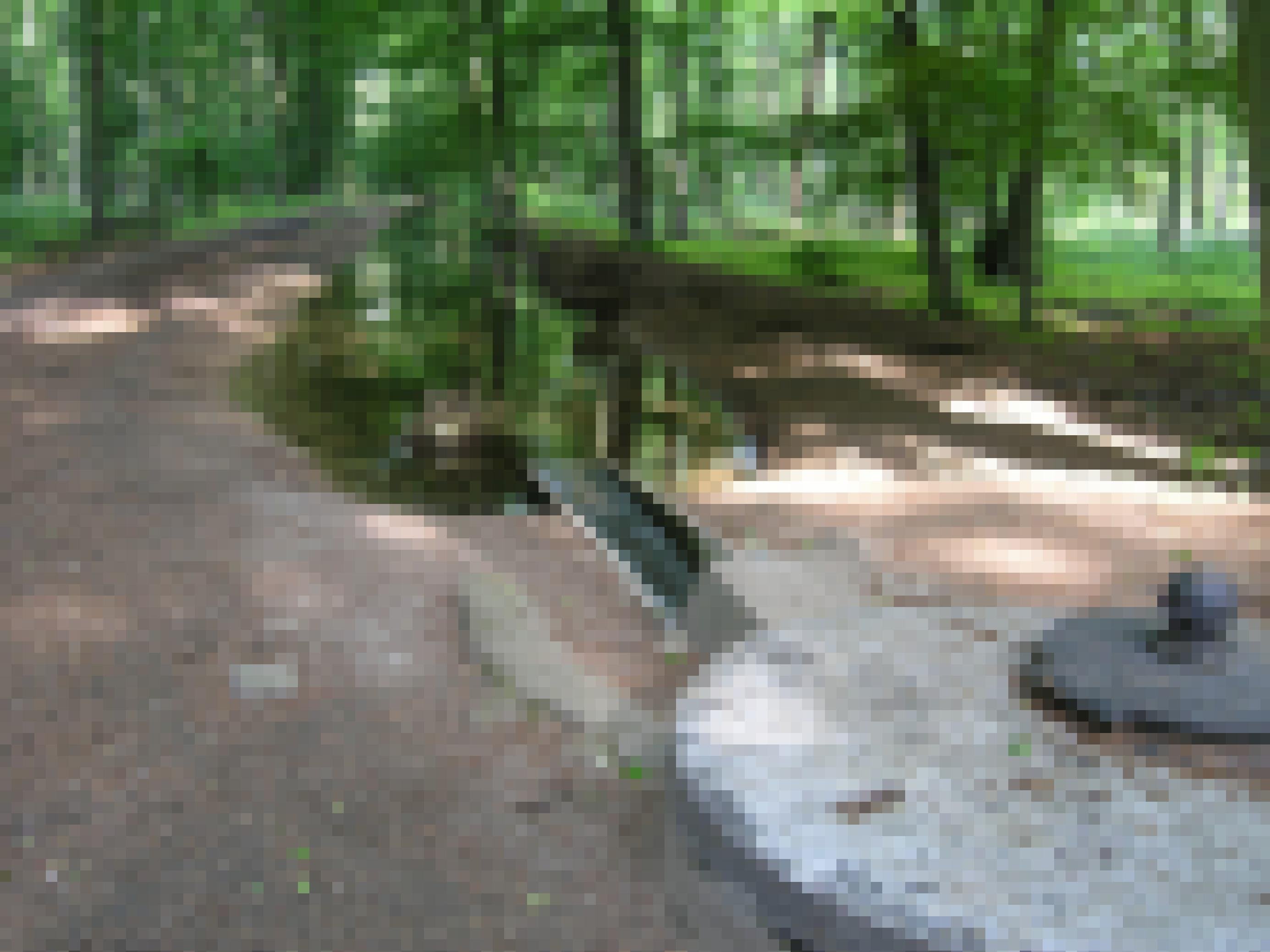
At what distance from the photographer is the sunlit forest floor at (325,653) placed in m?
4.45

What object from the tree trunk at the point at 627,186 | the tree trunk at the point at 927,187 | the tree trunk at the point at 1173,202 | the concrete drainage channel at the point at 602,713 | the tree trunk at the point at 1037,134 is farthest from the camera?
the tree trunk at the point at 1173,202

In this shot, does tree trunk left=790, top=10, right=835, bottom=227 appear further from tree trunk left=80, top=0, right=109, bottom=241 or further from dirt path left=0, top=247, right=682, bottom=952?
tree trunk left=80, top=0, right=109, bottom=241

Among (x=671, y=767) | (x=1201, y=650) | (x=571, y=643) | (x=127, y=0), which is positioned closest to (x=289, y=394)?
(x=571, y=643)


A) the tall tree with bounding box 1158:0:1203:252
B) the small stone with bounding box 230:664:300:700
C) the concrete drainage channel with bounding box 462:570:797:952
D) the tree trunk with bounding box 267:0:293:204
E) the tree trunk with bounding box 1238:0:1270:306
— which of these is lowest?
the concrete drainage channel with bounding box 462:570:797:952

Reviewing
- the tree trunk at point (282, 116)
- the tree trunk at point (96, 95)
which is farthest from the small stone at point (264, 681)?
the tree trunk at point (282, 116)

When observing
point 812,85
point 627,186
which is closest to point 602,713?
point 627,186

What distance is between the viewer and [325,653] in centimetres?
616

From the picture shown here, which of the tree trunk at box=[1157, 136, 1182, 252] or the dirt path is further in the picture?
the tree trunk at box=[1157, 136, 1182, 252]

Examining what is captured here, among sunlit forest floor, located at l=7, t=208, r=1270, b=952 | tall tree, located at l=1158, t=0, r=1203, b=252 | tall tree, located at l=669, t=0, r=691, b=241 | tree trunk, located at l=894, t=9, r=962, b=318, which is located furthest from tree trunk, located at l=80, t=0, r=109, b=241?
tall tree, located at l=1158, t=0, r=1203, b=252

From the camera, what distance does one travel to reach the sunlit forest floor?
445cm

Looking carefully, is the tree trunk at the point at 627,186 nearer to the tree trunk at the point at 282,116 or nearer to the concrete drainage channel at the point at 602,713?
the concrete drainage channel at the point at 602,713

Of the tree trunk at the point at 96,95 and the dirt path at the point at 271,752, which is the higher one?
the tree trunk at the point at 96,95

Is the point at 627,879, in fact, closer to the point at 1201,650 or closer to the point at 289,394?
the point at 1201,650

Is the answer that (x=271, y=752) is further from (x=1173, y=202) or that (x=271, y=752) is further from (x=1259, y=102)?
(x=1173, y=202)
